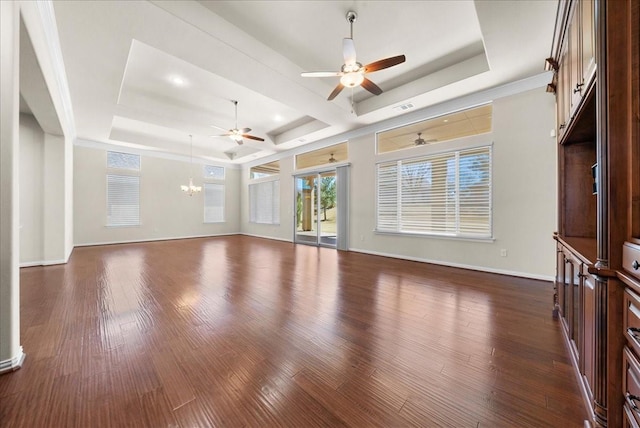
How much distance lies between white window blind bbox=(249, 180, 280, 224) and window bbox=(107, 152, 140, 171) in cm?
392

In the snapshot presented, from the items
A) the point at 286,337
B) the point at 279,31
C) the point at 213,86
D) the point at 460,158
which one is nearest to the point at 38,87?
the point at 213,86

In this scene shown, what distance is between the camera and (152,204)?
848 cm

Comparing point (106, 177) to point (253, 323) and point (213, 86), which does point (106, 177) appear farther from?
point (253, 323)

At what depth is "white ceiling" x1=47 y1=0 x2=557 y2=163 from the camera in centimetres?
271

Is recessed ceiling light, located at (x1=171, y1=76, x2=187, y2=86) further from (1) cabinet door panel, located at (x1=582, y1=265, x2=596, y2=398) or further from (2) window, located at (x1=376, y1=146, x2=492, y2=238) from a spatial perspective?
(1) cabinet door panel, located at (x1=582, y1=265, x2=596, y2=398)

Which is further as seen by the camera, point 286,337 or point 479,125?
point 479,125

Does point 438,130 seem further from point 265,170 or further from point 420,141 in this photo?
point 265,170

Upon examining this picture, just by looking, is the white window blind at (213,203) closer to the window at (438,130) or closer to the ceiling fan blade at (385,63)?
the window at (438,130)

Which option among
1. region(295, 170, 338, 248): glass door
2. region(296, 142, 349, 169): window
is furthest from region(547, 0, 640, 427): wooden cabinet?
region(295, 170, 338, 248): glass door

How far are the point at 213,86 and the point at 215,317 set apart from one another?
4231 millimetres

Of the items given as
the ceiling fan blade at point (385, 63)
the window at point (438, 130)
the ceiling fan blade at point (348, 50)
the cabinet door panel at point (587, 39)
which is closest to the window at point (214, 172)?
the window at point (438, 130)

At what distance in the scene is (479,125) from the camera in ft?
14.6

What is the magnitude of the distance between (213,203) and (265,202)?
2.33 metres

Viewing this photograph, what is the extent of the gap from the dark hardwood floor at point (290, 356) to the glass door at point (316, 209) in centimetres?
367
